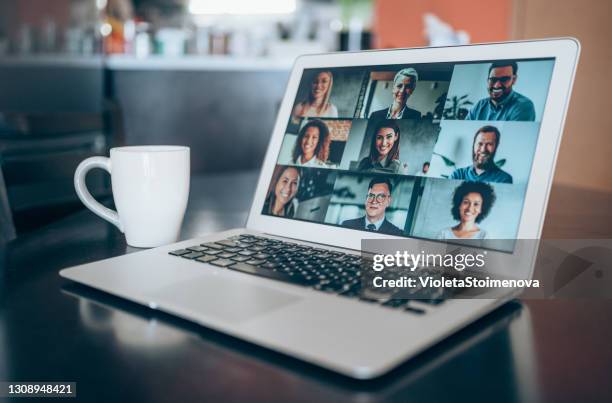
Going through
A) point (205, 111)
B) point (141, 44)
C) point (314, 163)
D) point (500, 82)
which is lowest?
point (205, 111)

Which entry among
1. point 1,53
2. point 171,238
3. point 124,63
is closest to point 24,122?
point 171,238

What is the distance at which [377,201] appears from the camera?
0.61m

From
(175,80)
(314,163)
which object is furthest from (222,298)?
(175,80)

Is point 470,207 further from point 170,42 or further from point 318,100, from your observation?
point 170,42

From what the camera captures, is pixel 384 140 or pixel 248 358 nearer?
pixel 248 358

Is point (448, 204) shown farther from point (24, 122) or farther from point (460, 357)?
point (24, 122)

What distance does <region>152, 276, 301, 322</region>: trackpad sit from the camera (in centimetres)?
42

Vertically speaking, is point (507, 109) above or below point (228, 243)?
above

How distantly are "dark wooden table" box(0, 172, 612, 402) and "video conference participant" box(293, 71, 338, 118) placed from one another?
0.34 m

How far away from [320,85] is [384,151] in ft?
0.48

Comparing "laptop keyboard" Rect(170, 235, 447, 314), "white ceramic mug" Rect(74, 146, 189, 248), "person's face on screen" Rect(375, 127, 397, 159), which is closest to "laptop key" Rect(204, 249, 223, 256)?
"laptop keyboard" Rect(170, 235, 447, 314)

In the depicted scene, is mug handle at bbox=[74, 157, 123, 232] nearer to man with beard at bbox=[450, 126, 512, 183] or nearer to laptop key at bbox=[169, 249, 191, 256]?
laptop key at bbox=[169, 249, 191, 256]

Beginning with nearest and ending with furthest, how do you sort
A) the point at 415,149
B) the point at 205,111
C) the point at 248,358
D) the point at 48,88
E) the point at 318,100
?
the point at 248,358 < the point at 415,149 < the point at 318,100 < the point at 205,111 < the point at 48,88

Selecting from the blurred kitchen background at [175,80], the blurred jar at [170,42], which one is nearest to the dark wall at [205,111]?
the blurred kitchen background at [175,80]
